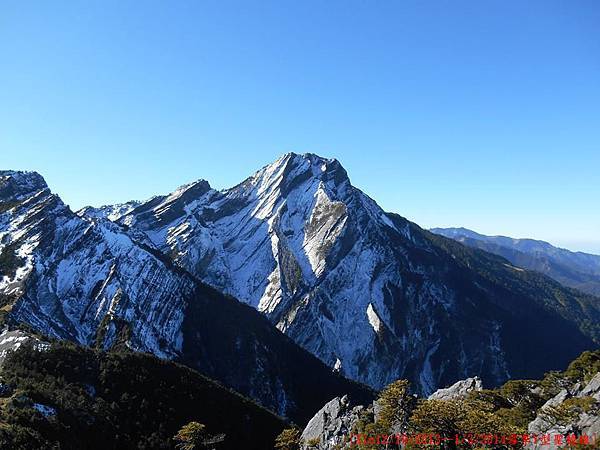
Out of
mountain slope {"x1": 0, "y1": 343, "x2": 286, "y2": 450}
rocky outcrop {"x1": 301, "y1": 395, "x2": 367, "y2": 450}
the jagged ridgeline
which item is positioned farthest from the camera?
rocky outcrop {"x1": 301, "y1": 395, "x2": 367, "y2": 450}

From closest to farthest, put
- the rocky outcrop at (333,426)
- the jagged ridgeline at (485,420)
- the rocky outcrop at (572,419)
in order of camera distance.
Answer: the rocky outcrop at (572,419)
the jagged ridgeline at (485,420)
the rocky outcrop at (333,426)

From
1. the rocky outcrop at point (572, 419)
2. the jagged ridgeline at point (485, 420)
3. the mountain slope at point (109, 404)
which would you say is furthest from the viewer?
the mountain slope at point (109, 404)

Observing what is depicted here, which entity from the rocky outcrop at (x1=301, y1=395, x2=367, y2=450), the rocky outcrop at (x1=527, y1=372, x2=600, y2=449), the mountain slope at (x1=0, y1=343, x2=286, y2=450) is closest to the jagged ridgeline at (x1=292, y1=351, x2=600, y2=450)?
the rocky outcrop at (x1=527, y1=372, x2=600, y2=449)

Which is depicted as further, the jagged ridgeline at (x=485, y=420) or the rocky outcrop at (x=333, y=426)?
the rocky outcrop at (x=333, y=426)

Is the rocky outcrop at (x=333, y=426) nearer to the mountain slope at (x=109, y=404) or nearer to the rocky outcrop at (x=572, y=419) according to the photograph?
the mountain slope at (x=109, y=404)

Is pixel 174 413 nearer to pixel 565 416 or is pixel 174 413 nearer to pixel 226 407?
pixel 226 407

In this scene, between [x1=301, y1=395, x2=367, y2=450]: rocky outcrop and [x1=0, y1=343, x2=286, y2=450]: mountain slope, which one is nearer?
[x1=0, y1=343, x2=286, y2=450]: mountain slope

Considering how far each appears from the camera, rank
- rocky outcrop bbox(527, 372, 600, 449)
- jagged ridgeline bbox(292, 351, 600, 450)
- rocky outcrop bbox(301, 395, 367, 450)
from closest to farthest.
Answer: rocky outcrop bbox(527, 372, 600, 449), jagged ridgeline bbox(292, 351, 600, 450), rocky outcrop bbox(301, 395, 367, 450)

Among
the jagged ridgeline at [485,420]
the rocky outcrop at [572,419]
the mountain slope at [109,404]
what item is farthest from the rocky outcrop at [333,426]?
the rocky outcrop at [572,419]

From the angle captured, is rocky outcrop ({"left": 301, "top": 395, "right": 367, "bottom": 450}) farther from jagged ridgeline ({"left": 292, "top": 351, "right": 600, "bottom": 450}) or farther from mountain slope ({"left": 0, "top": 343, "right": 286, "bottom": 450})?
mountain slope ({"left": 0, "top": 343, "right": 286, "bottom": 450})

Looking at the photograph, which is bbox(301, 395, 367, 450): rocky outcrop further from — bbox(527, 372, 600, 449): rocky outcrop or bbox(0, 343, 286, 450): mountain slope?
bbox(527, 372, 600, 449): rocky outcrop

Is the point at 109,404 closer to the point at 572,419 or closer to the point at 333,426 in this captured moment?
the point at 333,426

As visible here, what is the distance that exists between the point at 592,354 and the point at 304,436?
67.8 metres

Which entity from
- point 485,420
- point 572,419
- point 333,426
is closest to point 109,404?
point 333,426
